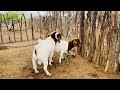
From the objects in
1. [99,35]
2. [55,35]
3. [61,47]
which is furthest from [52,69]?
[99,35]

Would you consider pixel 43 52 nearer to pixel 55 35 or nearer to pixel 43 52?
pixel 43 52

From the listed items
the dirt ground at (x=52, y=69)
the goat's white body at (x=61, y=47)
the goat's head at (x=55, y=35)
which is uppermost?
the goat's head at (x=55, y=35)

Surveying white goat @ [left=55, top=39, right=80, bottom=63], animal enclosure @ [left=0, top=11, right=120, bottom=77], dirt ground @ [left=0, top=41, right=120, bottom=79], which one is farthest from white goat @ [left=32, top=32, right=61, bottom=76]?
animal enclosure @ [left=0, top=11, right=120, bottom=77]

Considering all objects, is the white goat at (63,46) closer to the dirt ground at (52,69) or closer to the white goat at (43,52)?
the dirt ground at (52,69)

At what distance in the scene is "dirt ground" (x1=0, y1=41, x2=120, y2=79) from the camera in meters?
4.81

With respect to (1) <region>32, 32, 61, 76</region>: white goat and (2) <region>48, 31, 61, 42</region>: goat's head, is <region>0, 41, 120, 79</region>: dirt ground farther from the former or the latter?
(2) <region>48, 31, 61, 42</region>: goat's head

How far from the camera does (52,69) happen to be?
513 centimetres

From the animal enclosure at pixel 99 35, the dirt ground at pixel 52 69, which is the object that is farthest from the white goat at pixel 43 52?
the animal enclosure at pixel 99 35

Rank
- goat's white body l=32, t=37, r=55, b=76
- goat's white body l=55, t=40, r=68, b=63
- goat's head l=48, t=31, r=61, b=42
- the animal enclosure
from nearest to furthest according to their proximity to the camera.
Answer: goat's white body l=32, t=37, r=55, b=76 < the animal enclosure < goat's head l=48, t=31, r=61, b=42 < goat's white body l=55, t=40, r=68, b=63

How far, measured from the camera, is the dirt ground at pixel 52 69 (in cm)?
481

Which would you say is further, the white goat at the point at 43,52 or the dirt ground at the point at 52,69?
the dirt ground at the point at 52,69
